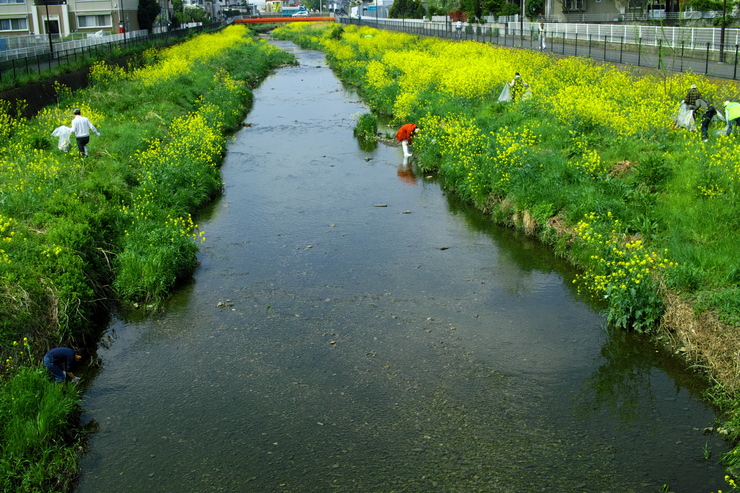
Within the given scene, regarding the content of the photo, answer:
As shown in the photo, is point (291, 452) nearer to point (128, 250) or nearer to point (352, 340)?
point (352, 340)

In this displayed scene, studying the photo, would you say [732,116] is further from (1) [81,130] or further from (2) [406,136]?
(1) [81,130]

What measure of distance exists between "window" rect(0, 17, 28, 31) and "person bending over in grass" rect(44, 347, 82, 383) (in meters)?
61.2

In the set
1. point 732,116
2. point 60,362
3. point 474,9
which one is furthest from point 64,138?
point 474,9

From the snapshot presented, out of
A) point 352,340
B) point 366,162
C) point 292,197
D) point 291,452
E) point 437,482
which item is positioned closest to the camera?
point 437,482

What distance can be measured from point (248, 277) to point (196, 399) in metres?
3.94

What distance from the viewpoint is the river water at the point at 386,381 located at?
25.0 feet

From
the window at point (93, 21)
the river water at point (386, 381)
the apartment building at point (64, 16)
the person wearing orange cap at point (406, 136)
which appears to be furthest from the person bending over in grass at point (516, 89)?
the window at point (93, 21)

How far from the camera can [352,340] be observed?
10.4 m

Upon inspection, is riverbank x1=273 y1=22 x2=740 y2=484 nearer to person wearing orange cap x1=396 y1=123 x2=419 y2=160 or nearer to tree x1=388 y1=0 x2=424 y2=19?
person wearing orange cap x1=396 y1=123 x2=419 y2=160

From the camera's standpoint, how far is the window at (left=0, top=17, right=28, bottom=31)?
60812 millimetres

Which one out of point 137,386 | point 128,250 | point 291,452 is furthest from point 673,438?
point 128,250

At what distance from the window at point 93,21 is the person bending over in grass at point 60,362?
61.0 m

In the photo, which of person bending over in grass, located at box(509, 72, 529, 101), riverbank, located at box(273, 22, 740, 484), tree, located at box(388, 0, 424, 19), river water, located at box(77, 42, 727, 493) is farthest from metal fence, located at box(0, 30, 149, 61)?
tree, located at box(388, 0, 424, 19)

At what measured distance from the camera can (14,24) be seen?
200ft
